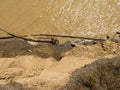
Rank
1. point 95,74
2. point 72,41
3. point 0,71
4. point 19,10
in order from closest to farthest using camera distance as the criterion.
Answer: point 95,74
point 0,71
point 72,41
point 19,10

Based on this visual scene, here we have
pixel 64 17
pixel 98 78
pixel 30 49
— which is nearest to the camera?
pixel 98 78

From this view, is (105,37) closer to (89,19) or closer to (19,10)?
(89,19)

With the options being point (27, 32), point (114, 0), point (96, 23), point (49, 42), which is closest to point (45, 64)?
point (49, 42)

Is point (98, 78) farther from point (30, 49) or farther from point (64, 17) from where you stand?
point (64, 17)

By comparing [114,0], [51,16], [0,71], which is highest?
[114,0]

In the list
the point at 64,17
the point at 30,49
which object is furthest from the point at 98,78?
the point at 64,17

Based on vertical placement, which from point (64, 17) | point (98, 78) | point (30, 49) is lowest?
point (30, 49)

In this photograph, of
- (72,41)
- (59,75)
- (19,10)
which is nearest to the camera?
(59,75)

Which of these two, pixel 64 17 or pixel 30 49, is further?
pixel 64 17
